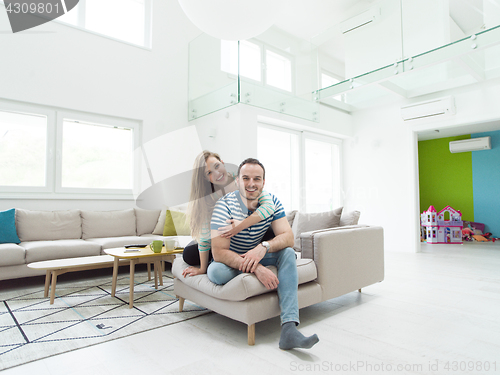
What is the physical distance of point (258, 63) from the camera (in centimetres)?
445

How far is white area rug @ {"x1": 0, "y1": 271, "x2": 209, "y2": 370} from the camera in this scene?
69.7 inches

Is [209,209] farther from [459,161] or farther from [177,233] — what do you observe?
[459,161]

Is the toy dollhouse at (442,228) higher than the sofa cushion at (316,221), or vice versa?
the sofa cushion at (316,221)

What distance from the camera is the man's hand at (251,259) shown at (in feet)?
5.95

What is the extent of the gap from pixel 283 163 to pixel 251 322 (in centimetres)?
381

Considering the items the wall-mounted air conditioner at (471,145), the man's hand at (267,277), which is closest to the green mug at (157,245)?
the man's hand at (267,277)

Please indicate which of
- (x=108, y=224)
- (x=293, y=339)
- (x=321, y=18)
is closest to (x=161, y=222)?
(x=108, y=224)

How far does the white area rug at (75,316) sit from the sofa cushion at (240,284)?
1.21 feet

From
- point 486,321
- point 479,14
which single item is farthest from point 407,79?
point 486,321

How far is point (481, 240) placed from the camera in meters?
6.50

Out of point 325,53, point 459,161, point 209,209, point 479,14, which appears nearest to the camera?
point 209,209

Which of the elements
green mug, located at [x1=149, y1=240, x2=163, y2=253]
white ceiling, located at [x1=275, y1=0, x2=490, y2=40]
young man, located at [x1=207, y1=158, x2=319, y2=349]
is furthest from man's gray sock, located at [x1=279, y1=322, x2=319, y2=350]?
white ceiling, located at [x1=275, y1=0, x2=490, y2=40]

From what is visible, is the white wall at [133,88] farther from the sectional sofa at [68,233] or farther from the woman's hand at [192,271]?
the woman's hand at [192,271]

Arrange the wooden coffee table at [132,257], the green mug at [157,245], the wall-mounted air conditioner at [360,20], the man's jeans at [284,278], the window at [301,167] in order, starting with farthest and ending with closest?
the window at [301,167] < the wall-mounted air conditioner at [360,20] < the green mug at [157,245] < the wooden coffee table at [132,257] < the man's jeans at [284,278]
